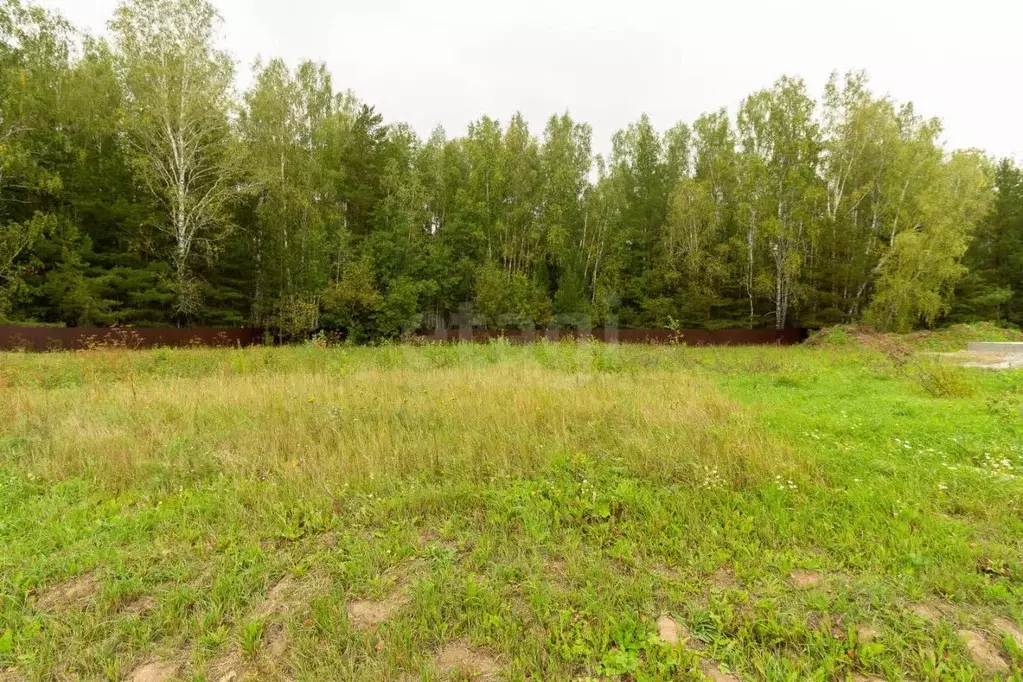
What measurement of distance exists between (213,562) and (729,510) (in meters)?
3.83

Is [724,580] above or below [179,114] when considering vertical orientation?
below

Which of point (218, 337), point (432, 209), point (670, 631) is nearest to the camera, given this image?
point (670, 631)

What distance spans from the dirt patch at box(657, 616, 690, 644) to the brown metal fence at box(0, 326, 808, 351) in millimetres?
12361

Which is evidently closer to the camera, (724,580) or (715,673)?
(715,673)

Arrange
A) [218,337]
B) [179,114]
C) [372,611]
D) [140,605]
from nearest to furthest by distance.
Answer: [372,611]
[140,605]
[179,114]
[218,337]

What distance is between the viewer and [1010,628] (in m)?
2.43

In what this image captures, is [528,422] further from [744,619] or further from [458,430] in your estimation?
[744,619]

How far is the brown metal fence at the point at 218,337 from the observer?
17672mm

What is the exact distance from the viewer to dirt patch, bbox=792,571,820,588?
278 centimetres

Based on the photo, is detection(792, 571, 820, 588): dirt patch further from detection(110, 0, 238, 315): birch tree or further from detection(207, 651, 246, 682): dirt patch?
detection(110, 0, 238, 315): birch tree

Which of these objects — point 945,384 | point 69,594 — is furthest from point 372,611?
point 945,384

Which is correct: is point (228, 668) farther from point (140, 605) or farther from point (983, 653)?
point (983, 653)

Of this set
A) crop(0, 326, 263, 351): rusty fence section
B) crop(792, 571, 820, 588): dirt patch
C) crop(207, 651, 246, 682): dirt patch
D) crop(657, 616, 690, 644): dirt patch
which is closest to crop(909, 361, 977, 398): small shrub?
crop(792, 571, 820, 588): dirt patch

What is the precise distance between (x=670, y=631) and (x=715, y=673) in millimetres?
286
